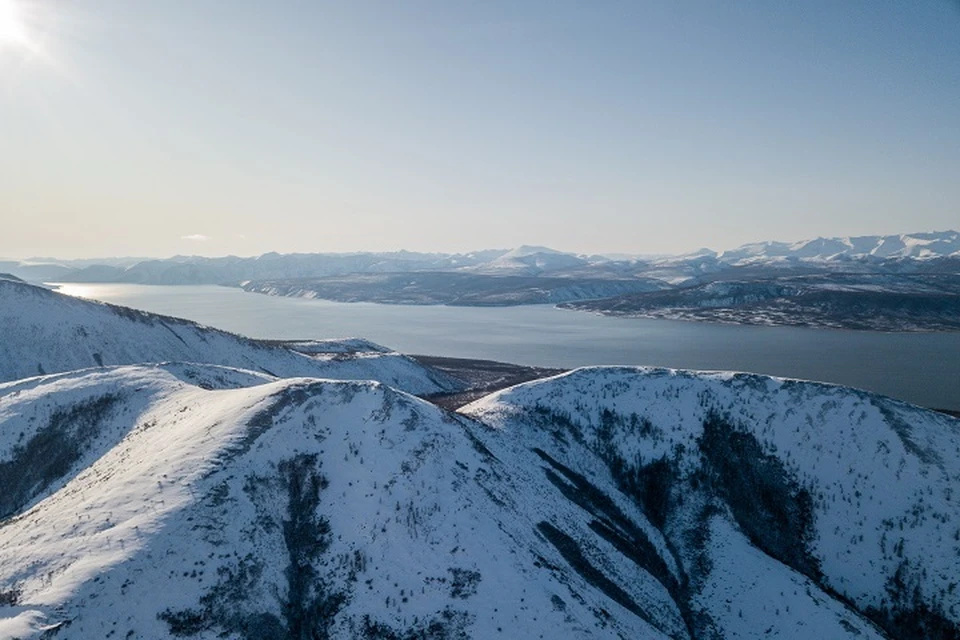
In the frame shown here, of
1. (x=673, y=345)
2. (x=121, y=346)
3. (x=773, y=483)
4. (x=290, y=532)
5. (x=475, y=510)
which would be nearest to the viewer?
(x=290, y=532)

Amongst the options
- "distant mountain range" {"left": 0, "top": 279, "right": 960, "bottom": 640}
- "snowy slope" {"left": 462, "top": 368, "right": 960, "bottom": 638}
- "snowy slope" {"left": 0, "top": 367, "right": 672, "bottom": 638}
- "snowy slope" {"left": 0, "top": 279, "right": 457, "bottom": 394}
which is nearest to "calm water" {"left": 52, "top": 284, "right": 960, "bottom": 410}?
"snowy slope" {"left": 0, "top": 279, "right": 457, "bottom": 394}

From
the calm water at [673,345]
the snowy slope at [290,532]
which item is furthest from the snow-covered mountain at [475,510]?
the calm water at [673,345]

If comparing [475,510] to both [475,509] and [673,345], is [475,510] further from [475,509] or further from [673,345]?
[673,345]

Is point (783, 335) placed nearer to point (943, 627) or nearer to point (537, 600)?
point (943, 627)

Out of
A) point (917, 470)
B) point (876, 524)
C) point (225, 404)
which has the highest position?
point (225, 404)

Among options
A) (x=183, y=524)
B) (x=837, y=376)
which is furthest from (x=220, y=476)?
(x=837, y=376)

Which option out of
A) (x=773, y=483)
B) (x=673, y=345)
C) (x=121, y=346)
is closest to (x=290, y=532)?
(x=773, y=483)
